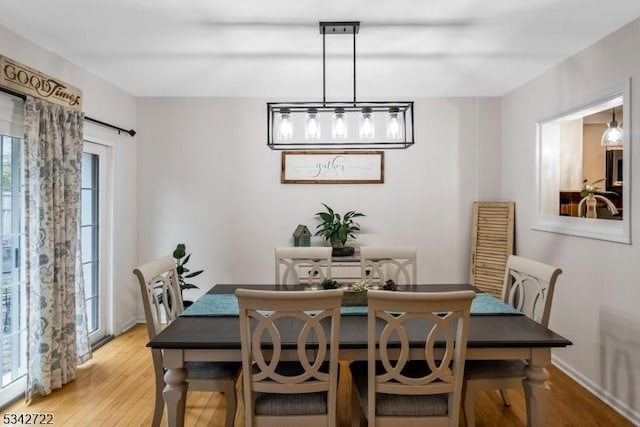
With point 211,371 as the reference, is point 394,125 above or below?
above

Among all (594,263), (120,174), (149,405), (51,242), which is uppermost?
(120,174)

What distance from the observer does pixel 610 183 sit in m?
3.11

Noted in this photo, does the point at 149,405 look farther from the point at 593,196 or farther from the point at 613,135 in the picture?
the point at 613,135

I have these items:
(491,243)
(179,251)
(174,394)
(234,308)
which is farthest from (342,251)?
(174,394)

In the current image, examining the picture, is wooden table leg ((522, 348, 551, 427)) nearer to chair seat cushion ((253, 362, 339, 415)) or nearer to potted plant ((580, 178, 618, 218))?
chair seat cushion ((253, 362, 339, 415))

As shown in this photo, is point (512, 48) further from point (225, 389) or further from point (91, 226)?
point (91, 226)

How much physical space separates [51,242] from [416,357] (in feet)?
8.57

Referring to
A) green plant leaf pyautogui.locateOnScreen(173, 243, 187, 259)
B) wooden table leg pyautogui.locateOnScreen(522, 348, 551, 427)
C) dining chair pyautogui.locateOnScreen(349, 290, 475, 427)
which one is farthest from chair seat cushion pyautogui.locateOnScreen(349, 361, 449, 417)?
green plant leaf pyautogui.locateOnScreen(173, 243, 187, 259)

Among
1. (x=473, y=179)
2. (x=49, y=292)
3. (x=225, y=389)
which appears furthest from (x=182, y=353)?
(x=473, y=179)

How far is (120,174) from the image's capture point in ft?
13.3

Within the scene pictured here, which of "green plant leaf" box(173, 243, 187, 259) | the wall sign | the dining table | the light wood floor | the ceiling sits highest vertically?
the ceiling

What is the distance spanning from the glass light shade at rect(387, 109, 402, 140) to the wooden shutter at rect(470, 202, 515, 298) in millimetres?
2303

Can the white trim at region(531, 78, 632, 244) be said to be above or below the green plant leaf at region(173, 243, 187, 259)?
above

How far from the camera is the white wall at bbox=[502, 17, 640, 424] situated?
2490 millimetres
